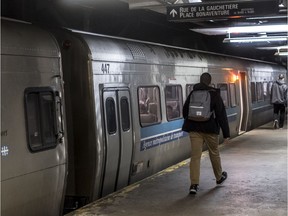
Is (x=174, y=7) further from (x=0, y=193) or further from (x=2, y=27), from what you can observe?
(x=0, y=193)

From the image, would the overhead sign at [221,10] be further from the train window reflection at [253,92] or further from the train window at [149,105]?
the train window reflection at [253,92]

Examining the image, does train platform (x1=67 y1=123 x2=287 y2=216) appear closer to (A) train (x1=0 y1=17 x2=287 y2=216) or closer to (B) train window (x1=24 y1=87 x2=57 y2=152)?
(A) train (x1=0 y1=17 x2=287 y2=216)

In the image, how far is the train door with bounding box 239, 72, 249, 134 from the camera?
15.7 m

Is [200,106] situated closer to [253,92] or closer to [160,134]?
[160,134]

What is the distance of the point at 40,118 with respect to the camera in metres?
5.46

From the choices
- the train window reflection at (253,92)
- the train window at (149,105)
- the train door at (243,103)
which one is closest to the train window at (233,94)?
the train door at (243,103)

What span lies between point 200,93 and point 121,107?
1285 millimetres

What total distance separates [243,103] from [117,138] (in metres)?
9.66

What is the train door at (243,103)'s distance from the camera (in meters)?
15.7

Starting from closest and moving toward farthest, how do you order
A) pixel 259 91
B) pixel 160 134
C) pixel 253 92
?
pixel 160 134, pixel 253 92, pixel 259 91

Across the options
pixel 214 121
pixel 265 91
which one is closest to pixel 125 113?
pixel 214 121

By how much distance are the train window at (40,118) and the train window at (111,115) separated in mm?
1275

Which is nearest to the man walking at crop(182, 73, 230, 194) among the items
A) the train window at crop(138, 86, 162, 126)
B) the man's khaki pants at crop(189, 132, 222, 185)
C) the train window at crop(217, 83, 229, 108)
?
the man's khaki pants at crop(189, 132, 222, 185)

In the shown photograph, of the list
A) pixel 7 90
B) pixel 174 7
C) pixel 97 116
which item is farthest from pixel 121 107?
pixel 7 90
